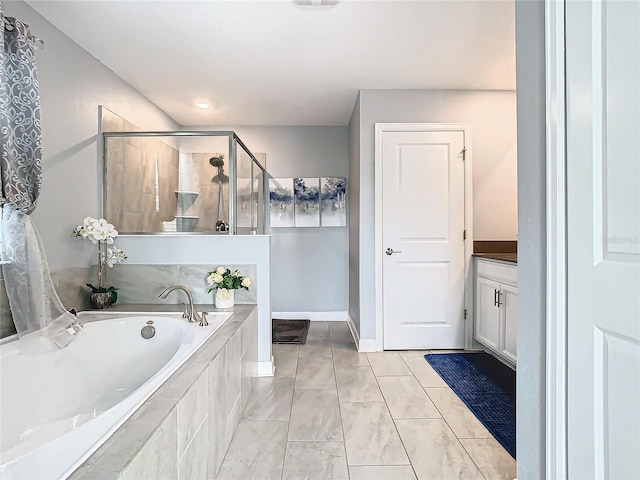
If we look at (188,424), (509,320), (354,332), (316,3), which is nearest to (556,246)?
(188,424)

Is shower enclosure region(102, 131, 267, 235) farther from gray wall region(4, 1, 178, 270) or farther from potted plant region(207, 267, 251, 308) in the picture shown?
potted plant region(207, 267, 251, 308)

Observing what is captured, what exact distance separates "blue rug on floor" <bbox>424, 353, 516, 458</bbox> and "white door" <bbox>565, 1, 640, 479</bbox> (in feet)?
3.56

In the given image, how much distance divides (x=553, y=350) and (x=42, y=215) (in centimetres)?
264

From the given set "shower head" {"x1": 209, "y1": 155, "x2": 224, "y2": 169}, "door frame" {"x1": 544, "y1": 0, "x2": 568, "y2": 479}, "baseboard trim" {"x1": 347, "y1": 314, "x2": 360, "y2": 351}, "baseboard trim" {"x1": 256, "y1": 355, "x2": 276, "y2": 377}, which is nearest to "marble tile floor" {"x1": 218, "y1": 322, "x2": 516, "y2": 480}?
"baseboard trim" {"x1": 256, "y1": 355, "x2": 276, "y2": 377}

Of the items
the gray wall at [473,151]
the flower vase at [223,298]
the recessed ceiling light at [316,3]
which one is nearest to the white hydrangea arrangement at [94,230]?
the flower vase at [223,298]

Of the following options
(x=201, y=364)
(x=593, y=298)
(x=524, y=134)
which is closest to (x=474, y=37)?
(x=524, y=134)

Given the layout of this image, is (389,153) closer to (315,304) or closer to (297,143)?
(297,143)

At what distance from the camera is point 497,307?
9.33ft

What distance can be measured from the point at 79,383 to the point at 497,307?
9.36 feet

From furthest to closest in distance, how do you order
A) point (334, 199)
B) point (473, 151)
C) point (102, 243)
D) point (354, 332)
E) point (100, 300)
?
point (334, 199) → point (354, 332) → point (473, 151) → point (102, 243) → point (100, 300)

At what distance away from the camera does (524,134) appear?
3.63 ft

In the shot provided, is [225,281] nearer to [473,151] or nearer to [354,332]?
[354,332]

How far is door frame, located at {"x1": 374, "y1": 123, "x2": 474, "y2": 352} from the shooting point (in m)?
3.25

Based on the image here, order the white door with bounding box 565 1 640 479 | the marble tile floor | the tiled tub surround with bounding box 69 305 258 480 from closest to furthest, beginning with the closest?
the white door with bounding box 565 1 640 479 → the tiled tub surround with bounding box 69 305 258 480 → the marble tile floor
